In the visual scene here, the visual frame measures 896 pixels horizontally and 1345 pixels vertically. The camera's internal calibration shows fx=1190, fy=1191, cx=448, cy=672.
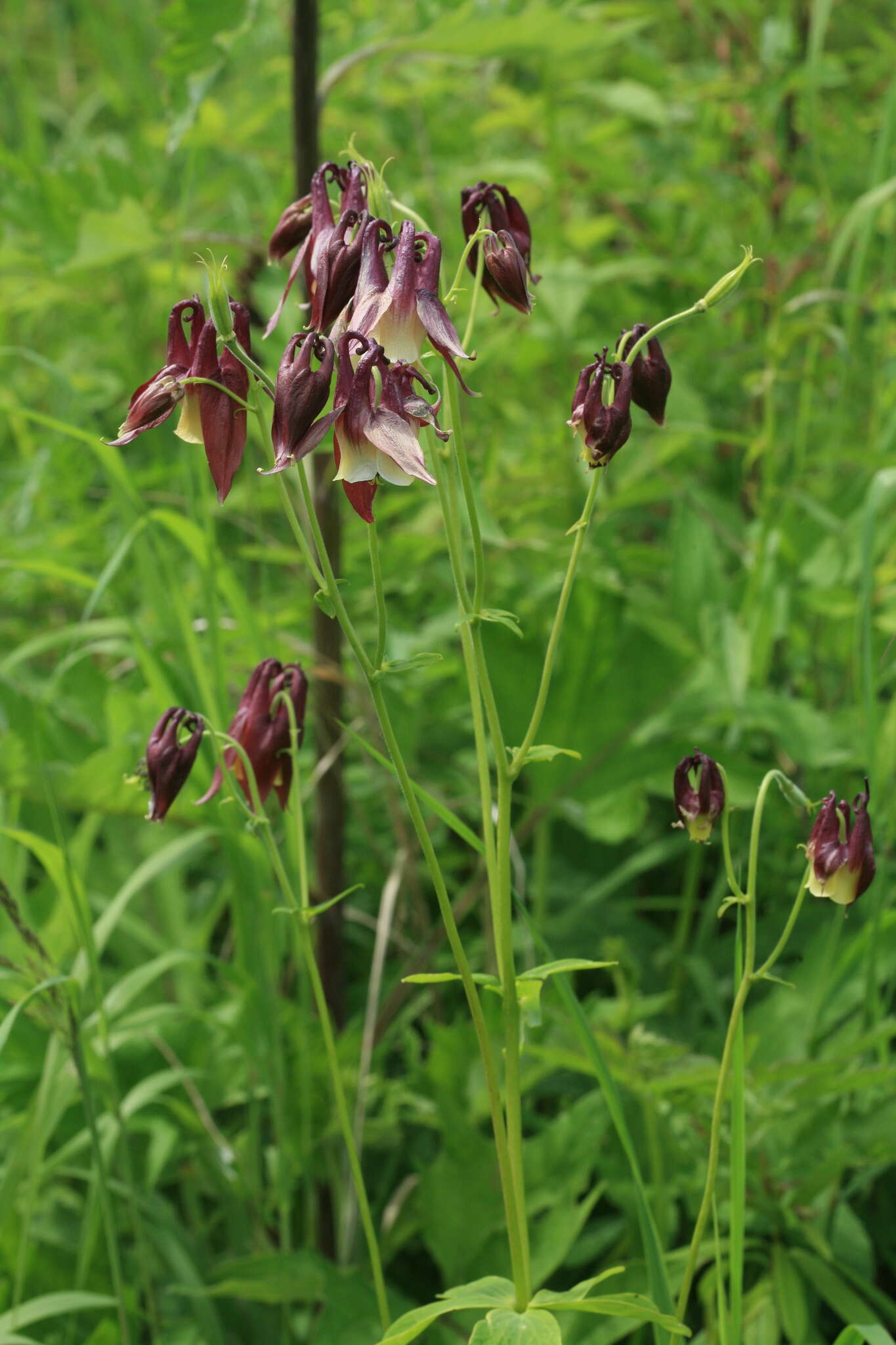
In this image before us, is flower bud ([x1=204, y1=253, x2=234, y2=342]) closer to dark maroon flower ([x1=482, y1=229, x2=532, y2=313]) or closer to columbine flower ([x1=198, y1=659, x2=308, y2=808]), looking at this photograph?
dark maroon flower ([x1=482, y1=229, x2=532, y2=313])

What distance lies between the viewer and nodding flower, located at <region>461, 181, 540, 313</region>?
1030mm

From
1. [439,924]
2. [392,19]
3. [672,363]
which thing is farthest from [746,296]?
[439,924]

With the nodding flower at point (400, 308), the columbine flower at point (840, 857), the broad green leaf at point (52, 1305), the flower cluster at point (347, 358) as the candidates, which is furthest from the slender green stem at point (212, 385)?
the broad green leaf at point (52, 1305)

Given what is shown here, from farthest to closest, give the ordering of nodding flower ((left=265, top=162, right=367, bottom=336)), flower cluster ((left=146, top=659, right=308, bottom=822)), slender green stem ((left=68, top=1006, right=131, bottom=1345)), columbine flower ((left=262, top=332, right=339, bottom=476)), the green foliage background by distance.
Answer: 1. the green foliage background
2. slender green stem ((left=68, top=1006, right=131, bottom=1345))
3. flower cluster ((left=146, top=659, right=308, bottom=822))
4. nodding flower ((left=265, top=162, right=367, bottom=336))
5. columbine flower ((left=262, top=332, right=339, bottom=476))

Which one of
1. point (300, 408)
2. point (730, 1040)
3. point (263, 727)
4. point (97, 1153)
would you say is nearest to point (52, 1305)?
point (97, 1153)

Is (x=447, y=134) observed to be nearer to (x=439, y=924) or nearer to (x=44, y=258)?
(x=44, y=258)

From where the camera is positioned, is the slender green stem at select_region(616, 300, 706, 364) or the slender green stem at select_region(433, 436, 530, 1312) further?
the slender green stem at select_region(433, 436, 530, 1312)

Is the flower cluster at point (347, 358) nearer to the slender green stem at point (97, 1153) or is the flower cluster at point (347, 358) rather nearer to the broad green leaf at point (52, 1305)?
the slender green stem at point (97, 1153)

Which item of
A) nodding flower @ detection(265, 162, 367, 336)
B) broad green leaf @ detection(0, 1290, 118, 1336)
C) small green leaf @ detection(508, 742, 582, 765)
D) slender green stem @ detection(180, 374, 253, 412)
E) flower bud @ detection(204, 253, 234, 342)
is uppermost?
nodding flower @ detection(265, 162, 367, 336)

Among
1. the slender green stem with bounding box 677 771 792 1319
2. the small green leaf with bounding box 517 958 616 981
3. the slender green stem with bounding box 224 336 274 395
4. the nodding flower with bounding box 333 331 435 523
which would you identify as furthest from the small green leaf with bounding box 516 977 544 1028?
the slender green stem with bounding box 224 336 274 395

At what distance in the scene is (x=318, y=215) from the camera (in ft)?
3.40

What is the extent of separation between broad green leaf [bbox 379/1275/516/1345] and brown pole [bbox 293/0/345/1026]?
669 millimetres

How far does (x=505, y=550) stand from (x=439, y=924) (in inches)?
26.4

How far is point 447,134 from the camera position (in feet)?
9.62
